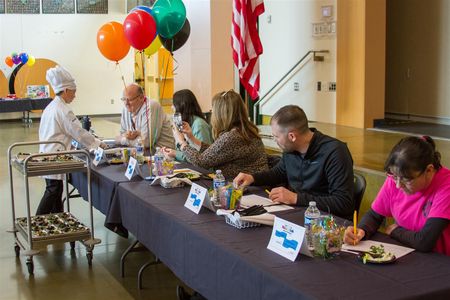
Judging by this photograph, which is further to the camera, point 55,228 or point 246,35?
point 246,35

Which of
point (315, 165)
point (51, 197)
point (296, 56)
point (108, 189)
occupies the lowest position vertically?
point (51, 197)

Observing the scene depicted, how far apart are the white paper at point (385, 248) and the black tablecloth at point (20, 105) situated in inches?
477

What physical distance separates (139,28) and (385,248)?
9.34ft

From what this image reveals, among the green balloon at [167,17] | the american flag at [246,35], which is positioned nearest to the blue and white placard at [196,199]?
the green balloon at [167,17]

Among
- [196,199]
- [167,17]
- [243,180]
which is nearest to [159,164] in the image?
[243,180]

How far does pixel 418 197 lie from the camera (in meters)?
2.27

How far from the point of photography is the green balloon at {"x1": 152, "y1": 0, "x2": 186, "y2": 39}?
5129 mm

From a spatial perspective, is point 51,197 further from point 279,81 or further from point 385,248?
point 279,81

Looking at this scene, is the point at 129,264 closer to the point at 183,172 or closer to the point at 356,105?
the point at 183,172

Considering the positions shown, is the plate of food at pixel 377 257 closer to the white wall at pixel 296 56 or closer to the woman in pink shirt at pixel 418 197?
the woman in pink shirt at pixel 418 197

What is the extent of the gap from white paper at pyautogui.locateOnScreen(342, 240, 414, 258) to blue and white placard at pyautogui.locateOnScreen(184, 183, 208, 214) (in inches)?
30.5

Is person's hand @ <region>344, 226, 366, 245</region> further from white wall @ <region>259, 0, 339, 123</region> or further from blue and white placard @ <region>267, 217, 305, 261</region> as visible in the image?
white wall @ <region>259, 0, 339, 123</region>

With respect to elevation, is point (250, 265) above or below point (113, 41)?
below

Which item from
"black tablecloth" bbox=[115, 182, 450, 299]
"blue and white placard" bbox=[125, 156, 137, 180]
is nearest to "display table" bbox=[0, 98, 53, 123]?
"blue and white placard" bbox=[125, 156, 137, 180]
